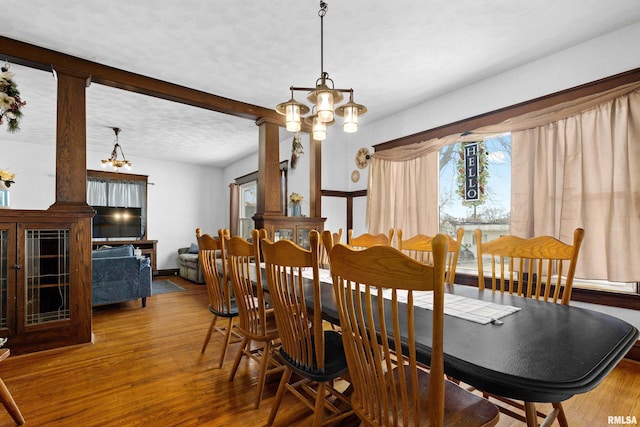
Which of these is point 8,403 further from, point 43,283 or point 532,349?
point 532,349

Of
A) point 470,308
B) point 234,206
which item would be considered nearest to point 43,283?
point 470,308

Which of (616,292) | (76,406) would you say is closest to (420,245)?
(616,292)

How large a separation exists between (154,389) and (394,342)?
1877 millimetres

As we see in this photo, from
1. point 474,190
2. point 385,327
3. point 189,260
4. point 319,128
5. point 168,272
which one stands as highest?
point 319,128

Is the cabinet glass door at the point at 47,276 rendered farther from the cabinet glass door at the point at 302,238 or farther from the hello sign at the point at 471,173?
the hello sign at the point at 471,173

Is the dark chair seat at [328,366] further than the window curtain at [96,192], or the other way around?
the window curtain at [96,192]

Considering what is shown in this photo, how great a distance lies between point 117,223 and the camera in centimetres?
638

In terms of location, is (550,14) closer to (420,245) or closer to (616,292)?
(420,245)

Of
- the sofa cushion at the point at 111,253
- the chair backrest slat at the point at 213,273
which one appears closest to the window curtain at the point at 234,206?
the sofa cushion at the point at 111,253

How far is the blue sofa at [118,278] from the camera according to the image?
150 inches

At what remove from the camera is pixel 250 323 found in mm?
1963

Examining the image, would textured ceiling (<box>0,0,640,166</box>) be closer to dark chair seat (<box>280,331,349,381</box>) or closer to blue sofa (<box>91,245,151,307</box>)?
blue sofa (<box>91,245,151,307</box>)

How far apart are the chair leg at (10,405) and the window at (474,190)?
3.68 metres

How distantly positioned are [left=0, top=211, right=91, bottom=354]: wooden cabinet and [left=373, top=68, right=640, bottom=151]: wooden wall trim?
360cm
